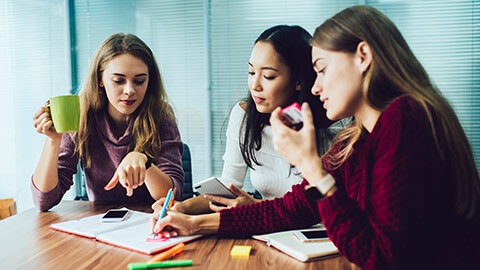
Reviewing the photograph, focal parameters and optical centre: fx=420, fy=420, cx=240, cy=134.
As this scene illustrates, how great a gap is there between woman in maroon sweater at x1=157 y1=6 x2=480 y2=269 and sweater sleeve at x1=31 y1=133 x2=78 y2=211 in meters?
0.95

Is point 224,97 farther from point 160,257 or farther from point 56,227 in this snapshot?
point 160,257

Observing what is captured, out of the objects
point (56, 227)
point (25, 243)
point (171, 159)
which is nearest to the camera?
point (25, 243)

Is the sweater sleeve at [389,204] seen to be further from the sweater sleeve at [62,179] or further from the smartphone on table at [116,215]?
the sweater sleeve at [62,179]

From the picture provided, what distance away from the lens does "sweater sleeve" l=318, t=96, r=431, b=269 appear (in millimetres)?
801

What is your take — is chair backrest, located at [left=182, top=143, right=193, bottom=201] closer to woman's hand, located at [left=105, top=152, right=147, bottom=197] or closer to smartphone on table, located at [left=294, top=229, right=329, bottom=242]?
woman's hand, located at [left=105, top=152, right=147, bottom=197]

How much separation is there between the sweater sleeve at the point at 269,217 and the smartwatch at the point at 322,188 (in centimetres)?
30

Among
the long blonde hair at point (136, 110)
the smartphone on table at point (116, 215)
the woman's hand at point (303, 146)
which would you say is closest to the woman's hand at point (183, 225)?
the smartphone on table at point (116, 215)

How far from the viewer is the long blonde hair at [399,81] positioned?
84 cm

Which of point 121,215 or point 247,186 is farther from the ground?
point 121,215

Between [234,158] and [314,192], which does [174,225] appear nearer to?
[314,192]

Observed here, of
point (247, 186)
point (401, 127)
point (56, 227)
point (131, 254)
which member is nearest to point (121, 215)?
point (56, 227)

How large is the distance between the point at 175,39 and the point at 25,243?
2.42 m

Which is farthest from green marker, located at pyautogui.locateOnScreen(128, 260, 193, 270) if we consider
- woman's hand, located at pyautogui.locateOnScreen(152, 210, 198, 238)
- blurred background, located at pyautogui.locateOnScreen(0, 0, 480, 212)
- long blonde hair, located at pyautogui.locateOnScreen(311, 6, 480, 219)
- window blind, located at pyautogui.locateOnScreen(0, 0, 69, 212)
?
window blind, located at pyautogui.locateOnScreen(0, 0, 69, 212)

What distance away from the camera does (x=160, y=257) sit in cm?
96
